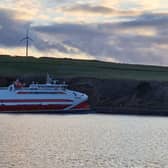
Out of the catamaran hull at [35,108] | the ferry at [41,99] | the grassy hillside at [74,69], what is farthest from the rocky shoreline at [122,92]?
the catamaran hull at [35,108]

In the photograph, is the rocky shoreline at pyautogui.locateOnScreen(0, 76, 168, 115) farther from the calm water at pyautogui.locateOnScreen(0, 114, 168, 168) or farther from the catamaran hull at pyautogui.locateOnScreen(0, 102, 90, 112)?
the calm water at pyautogui.locateOnScreen(0, 114, 168, 168)

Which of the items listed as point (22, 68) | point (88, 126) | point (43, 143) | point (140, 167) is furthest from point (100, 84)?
point (140, 167)

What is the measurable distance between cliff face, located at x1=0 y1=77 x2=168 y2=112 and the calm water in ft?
187

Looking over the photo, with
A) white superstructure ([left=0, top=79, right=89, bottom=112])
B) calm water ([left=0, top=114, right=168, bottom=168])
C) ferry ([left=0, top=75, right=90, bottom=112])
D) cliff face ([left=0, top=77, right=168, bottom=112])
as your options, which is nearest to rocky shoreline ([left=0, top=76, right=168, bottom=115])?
cliff face ([left=0, top=77, right=168, bottom=112])

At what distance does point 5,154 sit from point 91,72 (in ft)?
396

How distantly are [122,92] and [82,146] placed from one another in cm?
8868

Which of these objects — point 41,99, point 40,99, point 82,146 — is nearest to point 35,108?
point 40,99

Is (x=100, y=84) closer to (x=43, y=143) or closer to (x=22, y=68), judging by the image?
(x=22, y=68)

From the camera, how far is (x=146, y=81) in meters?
159

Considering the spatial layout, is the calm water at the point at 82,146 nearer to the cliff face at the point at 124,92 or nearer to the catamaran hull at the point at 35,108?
the catamaran hull at the point at 35,108

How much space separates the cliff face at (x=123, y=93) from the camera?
490 ft

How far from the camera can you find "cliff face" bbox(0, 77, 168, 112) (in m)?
150

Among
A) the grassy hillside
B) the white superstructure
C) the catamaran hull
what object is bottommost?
the catamaran hull

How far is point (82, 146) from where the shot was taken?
65188mm
